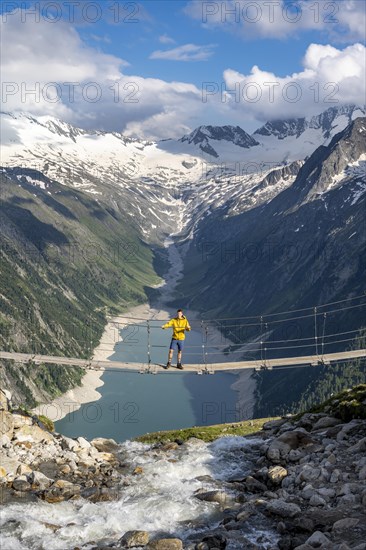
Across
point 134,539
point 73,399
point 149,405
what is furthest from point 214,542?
point 73,399

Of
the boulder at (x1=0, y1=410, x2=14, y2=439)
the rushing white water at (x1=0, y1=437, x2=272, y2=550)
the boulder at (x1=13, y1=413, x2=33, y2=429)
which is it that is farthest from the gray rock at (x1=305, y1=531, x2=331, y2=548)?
the boulder at (x1=13, y1=413, x2=33, y2=429)

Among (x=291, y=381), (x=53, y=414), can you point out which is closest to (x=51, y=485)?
(x=53, y=414)

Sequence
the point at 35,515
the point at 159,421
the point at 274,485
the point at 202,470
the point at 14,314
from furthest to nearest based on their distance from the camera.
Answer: the point at 14,314
the point at 159,421
the point at 202,470
the point at 274,485
the point at 35,515

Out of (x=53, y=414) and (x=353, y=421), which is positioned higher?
(x=353, y=421)

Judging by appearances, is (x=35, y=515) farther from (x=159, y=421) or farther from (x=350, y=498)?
(x=159, y=421)

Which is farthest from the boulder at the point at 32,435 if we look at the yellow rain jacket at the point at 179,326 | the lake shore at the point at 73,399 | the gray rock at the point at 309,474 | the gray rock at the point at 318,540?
the lake shore at the point at 73,399

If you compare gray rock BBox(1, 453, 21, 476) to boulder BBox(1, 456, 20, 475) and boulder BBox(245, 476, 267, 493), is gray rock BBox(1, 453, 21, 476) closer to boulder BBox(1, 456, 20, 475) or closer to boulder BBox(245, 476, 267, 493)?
boulder BBox(1, 456, 20, 475)

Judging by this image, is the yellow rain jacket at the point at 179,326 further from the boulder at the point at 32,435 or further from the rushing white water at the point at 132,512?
the boulder at the point at 32,435
